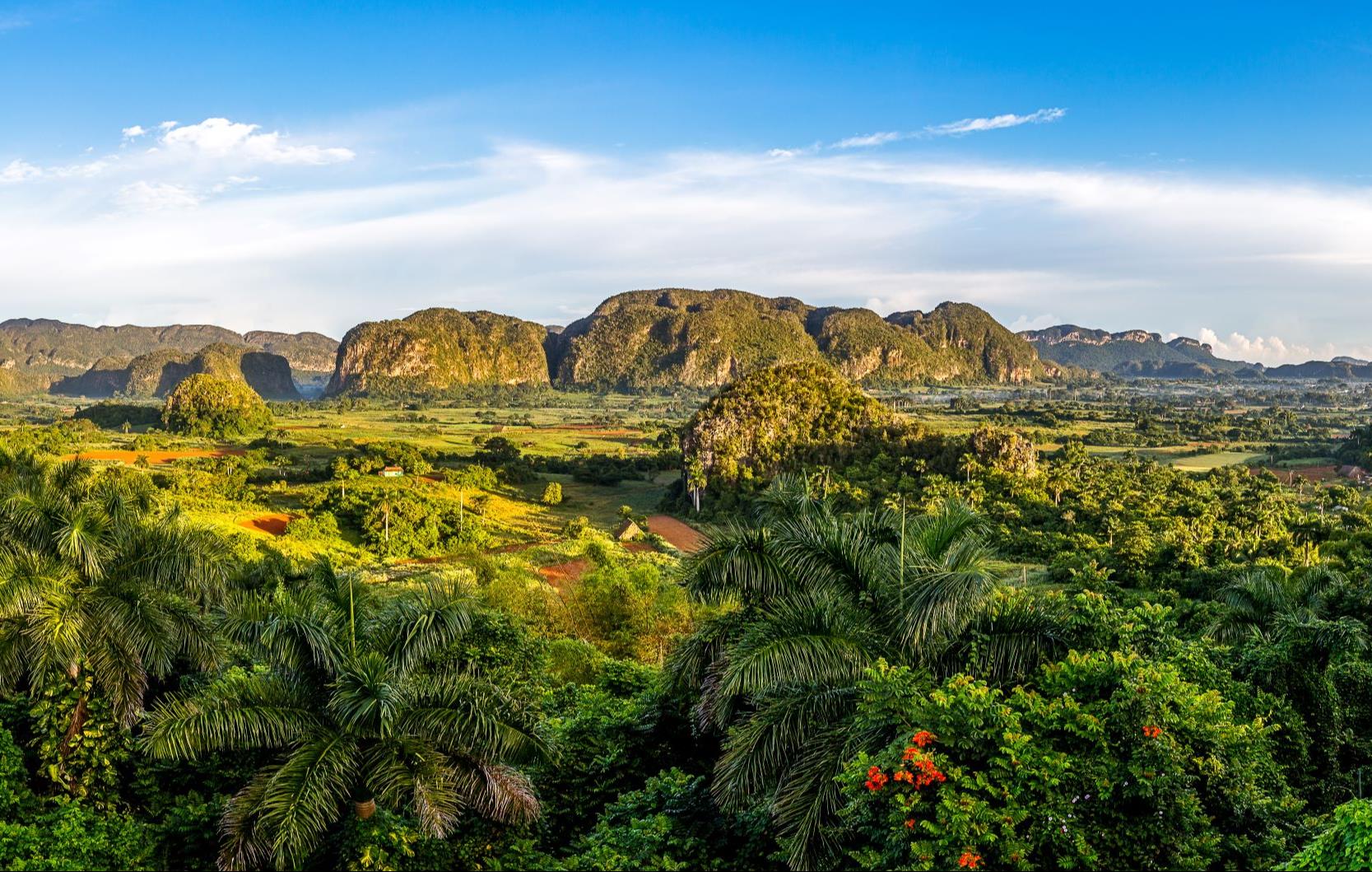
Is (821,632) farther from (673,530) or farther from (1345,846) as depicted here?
(673,530)

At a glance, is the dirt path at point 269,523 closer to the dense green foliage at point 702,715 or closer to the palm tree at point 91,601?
the dense green foliage at point 702,715

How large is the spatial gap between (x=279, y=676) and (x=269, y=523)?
3519 centimetres

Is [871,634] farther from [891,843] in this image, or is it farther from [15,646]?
[15,646]

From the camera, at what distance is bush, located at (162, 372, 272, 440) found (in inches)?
3329

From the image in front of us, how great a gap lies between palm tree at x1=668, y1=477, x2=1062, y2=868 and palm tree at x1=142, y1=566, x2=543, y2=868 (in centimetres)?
216

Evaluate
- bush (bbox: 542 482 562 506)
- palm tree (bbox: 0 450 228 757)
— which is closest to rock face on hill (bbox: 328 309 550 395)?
bush (bbox: 542 482 562 506)

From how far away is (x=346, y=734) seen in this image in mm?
7922

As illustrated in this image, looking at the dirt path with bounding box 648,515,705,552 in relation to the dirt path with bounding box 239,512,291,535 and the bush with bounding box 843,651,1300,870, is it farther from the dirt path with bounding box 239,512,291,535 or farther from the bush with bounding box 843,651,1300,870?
the bush with bounding box 843,651,1300,870

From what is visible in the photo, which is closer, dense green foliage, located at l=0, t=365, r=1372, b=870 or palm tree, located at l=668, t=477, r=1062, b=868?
dense green foliage, located at l=0, t=365, r=1372, b=870

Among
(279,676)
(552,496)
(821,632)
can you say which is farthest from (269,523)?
(821,632)

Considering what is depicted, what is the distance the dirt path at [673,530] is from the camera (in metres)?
42.9

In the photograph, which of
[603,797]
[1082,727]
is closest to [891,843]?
[1082,727]

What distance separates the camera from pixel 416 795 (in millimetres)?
7711

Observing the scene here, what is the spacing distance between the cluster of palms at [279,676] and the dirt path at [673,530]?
29811 millimetres
